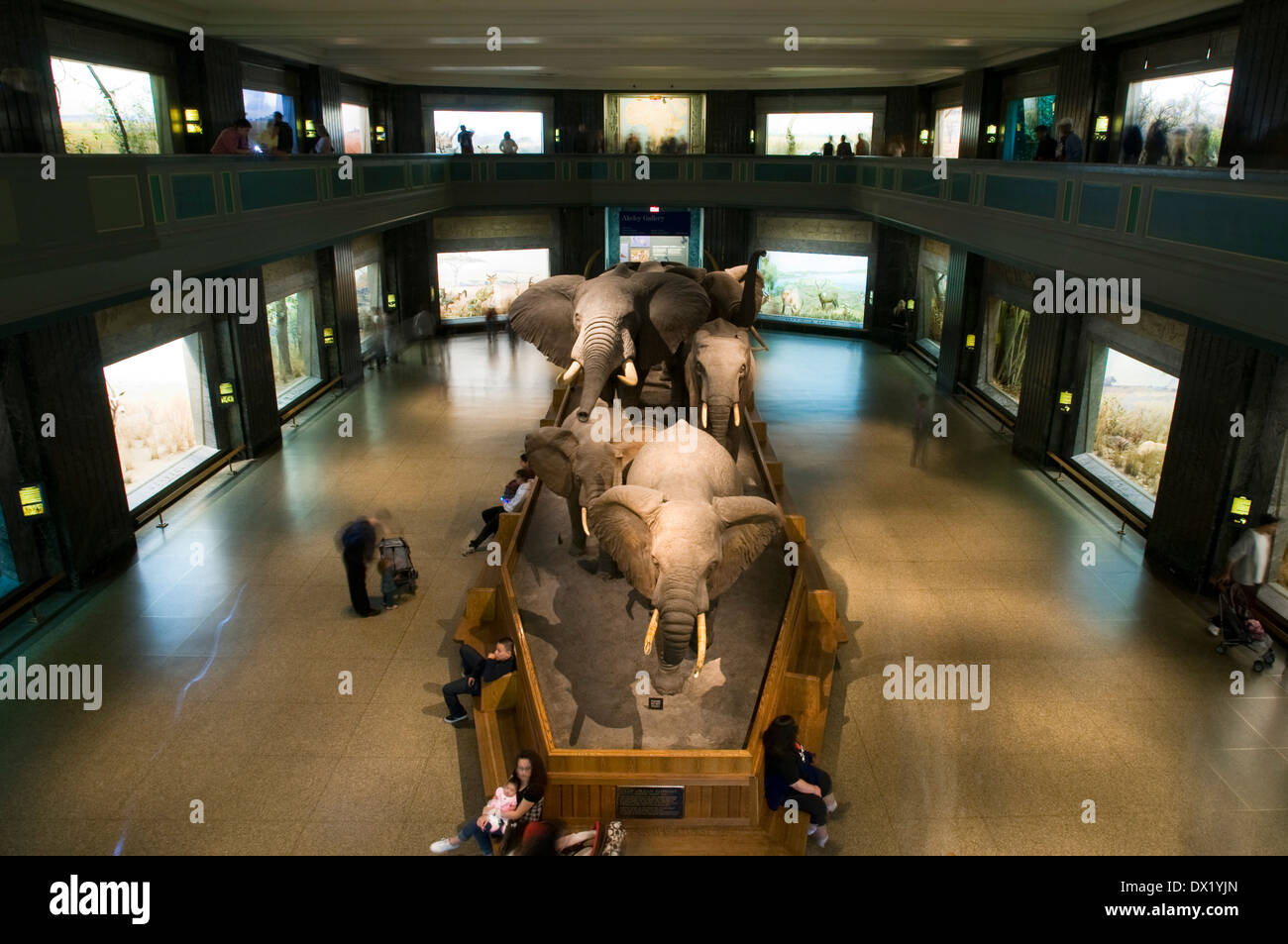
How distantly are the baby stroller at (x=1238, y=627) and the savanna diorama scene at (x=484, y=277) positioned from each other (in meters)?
22.2

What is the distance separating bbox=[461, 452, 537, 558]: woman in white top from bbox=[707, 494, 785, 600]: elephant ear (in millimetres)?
4699

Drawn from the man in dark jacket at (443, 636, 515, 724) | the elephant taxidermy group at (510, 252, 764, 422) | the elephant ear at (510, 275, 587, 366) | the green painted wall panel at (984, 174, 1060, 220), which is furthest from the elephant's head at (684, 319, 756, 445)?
the green painted wall panel at (984, 174, 1060, 220)

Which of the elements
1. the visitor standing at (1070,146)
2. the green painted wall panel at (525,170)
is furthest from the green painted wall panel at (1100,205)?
the green painted wall panel at (525,170)

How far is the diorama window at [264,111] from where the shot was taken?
56.7ft

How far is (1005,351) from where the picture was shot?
798 inches

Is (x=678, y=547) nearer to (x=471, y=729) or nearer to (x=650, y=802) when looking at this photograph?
(x=650, y=802)

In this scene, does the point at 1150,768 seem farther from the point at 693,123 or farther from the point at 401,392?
the point at 693,123

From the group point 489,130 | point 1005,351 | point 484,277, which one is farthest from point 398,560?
point 489,130

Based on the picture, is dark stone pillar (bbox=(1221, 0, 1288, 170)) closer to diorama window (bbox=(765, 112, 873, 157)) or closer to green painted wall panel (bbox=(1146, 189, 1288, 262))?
green painted wall panel (bbox=(1146, 189, 1288, 262))

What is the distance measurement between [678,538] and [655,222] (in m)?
25.8

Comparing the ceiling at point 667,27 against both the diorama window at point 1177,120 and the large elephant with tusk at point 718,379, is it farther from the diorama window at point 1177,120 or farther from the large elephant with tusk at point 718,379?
the large elephant with tusk at point 718,379

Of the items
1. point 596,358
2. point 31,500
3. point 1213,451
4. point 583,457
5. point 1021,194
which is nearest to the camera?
point 583,457

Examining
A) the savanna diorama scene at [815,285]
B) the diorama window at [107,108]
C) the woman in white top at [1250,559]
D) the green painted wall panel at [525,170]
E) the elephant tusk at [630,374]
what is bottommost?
the woman in white top at [1250,559]

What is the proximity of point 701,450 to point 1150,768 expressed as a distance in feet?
16.9
